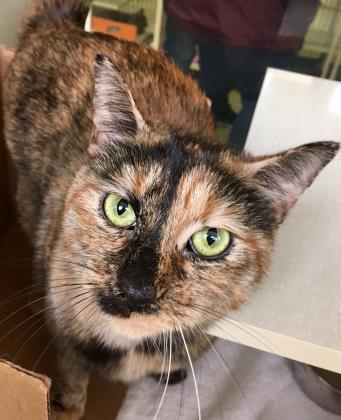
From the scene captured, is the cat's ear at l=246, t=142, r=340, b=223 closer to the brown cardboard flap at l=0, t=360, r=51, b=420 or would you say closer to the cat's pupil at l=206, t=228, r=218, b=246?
the cat's pupil at l=206, t=228, r=218, b=246

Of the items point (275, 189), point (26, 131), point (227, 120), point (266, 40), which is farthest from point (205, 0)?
point (275, 189)

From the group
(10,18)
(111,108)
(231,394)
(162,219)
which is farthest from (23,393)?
(10,18)

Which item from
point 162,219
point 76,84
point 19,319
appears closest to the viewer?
point 162,219

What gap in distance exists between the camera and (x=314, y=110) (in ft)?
4.16

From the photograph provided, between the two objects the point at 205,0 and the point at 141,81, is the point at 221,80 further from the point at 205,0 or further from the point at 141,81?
the point at 141,81

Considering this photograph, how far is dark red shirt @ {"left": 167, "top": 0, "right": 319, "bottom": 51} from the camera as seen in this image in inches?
71.3

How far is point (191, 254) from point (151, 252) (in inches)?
3.1

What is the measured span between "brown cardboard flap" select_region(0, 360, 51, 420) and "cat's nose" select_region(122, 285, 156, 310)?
0.16m

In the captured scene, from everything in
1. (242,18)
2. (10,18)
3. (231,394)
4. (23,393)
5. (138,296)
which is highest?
(242,18)

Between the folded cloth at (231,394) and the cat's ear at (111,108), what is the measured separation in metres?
0.63

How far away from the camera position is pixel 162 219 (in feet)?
2.35

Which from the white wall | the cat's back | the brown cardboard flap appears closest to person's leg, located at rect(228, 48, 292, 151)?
the cat's back

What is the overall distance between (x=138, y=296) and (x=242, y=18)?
144 cm

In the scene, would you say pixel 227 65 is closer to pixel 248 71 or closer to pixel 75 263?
pixel 248 71
